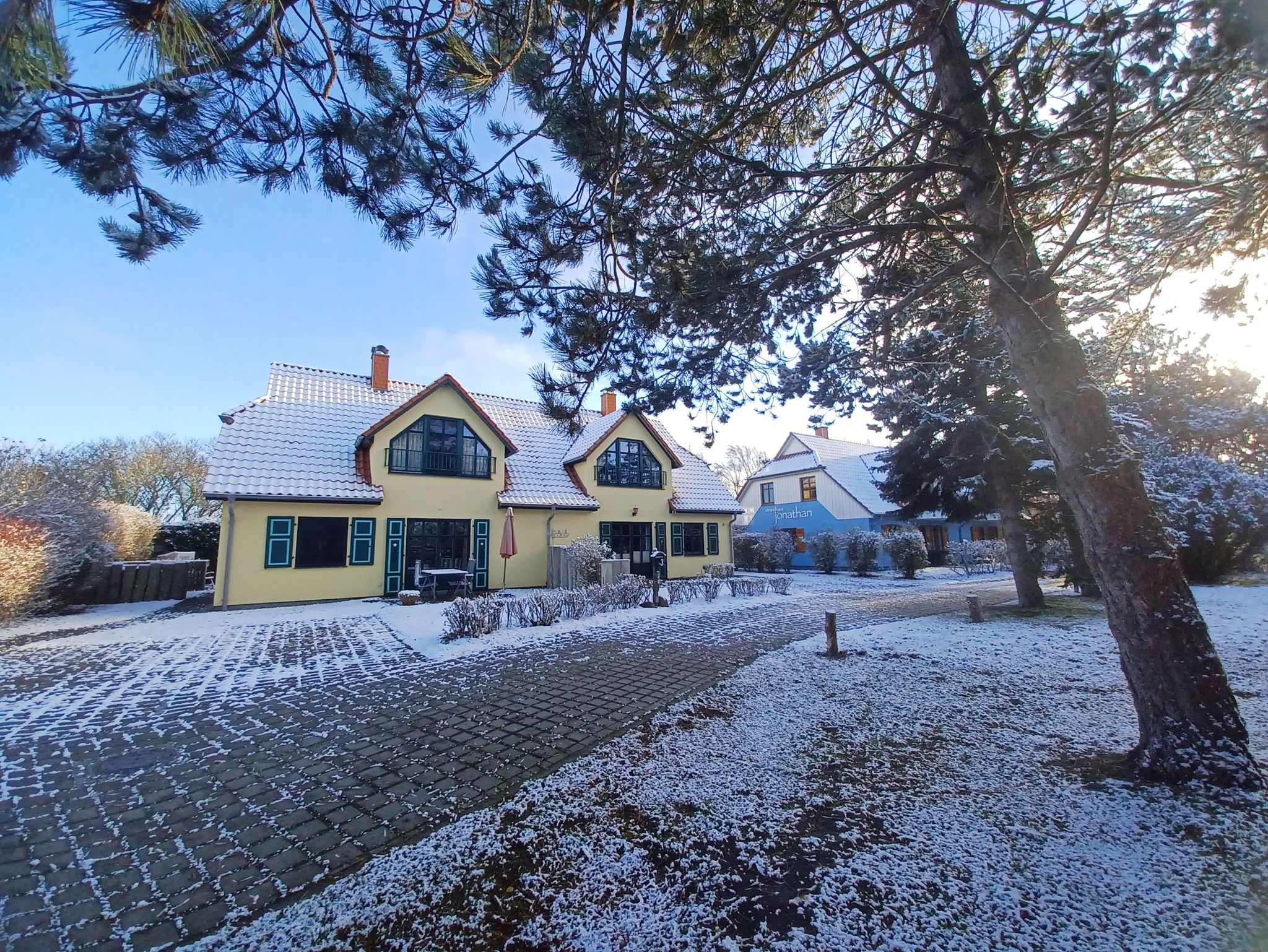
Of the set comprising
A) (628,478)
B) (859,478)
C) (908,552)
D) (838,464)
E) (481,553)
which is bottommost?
(908,552)

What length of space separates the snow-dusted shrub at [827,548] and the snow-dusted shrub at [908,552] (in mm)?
2908

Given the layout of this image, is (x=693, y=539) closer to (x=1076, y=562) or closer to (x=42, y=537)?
(x=1076, y=562)

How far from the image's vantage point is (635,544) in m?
19.2

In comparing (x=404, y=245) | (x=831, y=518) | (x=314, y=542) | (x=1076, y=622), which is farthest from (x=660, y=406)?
(x=831, y=518)

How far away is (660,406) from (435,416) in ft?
39.0

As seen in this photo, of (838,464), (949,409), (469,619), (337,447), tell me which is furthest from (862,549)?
(337,447)

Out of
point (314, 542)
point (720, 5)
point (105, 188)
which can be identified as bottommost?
point (314, 542)

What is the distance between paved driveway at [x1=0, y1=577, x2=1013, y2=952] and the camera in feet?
8.46

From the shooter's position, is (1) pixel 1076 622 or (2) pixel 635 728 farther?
(1) pixel 1076 622

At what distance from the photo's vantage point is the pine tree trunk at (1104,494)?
3.31 m

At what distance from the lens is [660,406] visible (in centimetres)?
568

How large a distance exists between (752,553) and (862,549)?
5.43 meters

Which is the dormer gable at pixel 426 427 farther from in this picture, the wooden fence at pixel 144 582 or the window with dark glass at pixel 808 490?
the window with dark glass at pixel 808 490

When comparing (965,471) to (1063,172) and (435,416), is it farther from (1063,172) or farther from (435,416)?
(435,416)
